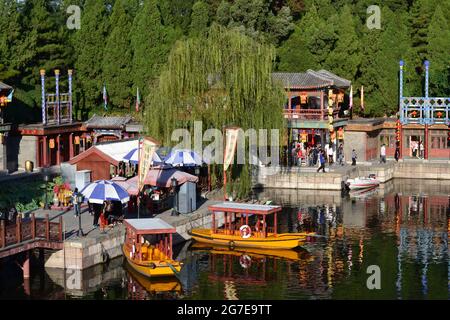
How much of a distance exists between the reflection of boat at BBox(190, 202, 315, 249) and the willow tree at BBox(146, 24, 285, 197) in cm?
677

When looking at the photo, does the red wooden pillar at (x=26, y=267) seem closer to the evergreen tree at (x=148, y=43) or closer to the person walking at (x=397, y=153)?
the person walking at (x=397, y=153)

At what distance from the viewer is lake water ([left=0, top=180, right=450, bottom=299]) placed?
3259 centimetres

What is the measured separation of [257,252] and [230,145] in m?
7.39

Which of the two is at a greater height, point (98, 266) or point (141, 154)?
point (141, 154)

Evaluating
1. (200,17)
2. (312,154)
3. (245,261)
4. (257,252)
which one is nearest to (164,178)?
(257,252)

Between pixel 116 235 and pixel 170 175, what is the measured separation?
23.0ft

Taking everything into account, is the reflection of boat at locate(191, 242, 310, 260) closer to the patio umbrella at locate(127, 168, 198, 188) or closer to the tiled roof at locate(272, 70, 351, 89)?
the patio umbrella at locate(127, 168, 198, 188)

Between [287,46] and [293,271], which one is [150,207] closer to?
[293,271]

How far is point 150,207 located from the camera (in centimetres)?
4362

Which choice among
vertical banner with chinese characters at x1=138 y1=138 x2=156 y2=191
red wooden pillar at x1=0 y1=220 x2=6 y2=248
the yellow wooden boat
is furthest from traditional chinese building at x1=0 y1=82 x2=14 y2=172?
red wooden pillar at x1=0 y1=220 x2=6 y2=248

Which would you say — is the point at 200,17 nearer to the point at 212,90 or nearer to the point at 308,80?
the point at 308,80

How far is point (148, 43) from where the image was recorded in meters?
74.2
